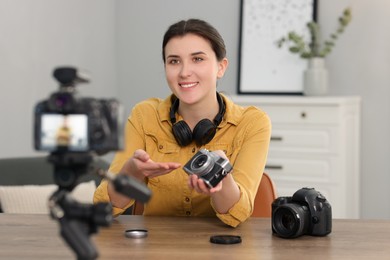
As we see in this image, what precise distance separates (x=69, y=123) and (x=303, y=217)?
0.93 metres

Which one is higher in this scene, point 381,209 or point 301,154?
point 301,154

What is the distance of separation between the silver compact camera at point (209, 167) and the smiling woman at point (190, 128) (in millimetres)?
415

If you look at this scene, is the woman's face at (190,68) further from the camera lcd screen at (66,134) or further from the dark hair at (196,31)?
the camera lcd screen at (66,134)

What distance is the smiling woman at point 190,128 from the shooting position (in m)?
2.23

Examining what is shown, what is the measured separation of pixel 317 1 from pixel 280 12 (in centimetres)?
23

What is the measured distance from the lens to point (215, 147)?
2262 millimetres

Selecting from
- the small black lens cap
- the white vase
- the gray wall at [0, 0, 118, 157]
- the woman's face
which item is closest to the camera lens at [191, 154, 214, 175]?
the small black lens cap

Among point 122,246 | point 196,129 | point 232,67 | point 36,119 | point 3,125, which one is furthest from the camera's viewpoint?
point 232,67

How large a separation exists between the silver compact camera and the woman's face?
0.54 meters

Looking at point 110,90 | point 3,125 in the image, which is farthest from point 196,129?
point 110,90

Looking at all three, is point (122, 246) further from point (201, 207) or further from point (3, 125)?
point (3, 125)

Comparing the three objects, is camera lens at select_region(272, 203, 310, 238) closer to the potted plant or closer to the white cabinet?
the white cabinet

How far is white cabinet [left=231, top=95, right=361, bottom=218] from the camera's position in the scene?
13.5ft

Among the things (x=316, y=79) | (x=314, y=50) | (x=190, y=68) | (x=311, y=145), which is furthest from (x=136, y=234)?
(x=314, y=50)
